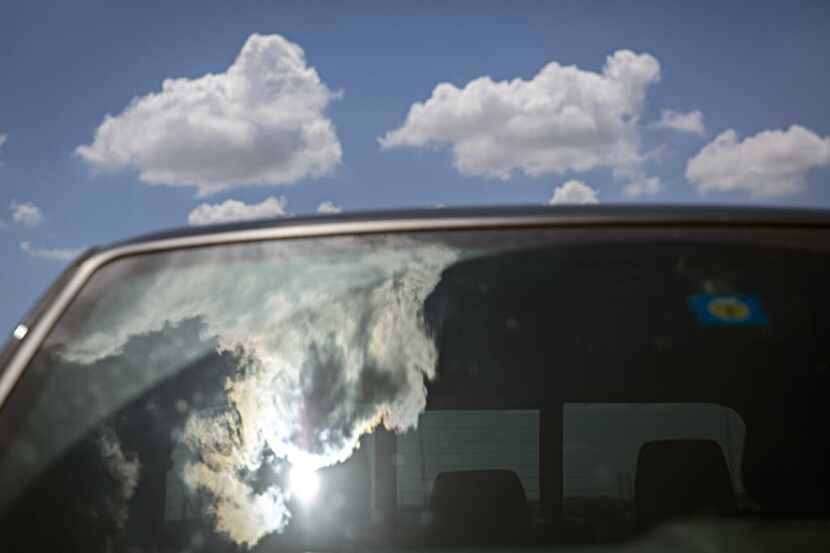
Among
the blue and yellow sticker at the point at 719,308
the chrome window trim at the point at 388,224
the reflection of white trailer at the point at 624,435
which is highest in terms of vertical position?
the chrome window trim at the point at 388,224

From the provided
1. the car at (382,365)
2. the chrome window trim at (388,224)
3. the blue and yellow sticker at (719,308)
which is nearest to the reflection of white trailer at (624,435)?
the car at (382,365)

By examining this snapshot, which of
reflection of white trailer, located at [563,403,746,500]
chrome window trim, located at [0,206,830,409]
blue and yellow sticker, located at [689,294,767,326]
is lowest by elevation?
Result: reflection of white trailer, located at [563,403,746,500]

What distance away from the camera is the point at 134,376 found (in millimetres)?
2721

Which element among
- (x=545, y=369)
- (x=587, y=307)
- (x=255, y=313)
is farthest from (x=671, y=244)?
(x=255, y=313)

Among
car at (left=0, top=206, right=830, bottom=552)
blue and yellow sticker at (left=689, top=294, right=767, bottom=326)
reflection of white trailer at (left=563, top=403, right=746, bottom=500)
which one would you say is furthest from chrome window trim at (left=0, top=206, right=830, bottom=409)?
reflection of white trailer at (left=563, top=403, right=746, bottom=500)

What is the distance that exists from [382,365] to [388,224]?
315 millimetres

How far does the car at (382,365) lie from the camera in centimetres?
253

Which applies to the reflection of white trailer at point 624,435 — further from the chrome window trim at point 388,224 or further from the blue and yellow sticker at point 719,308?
the chrome window trim at point 388,224

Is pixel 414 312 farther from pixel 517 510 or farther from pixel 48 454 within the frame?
pixel 48 454

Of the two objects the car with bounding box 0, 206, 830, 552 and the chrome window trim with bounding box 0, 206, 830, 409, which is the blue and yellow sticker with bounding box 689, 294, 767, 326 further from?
the chrome window trim with bounding box 0, 206, 830, 409

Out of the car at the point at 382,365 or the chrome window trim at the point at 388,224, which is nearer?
the car at the point at 382,365

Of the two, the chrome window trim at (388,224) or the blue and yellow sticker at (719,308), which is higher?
the chrome window trim at (388,224)

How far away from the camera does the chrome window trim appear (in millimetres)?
2738

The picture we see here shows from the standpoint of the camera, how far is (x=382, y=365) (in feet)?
8.57
